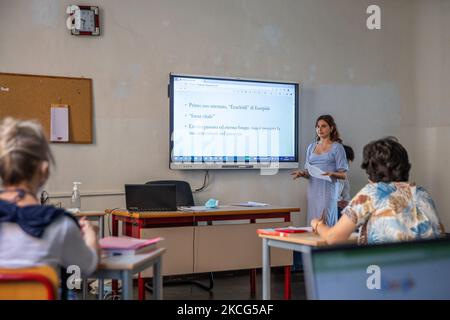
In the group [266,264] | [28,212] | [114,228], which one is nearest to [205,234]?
[114,228]

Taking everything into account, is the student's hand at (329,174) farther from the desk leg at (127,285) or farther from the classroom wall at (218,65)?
the desk leg at (127,285)

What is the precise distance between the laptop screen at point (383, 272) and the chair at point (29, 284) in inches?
31.1

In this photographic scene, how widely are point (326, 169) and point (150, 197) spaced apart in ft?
6.60

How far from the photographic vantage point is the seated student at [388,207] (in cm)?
270

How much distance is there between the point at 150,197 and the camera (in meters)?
4.54

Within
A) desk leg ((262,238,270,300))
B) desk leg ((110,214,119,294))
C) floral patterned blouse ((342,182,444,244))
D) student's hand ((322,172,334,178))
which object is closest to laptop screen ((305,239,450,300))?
floral patterned blouse ((342,182,444,244))

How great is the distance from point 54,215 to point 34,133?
290mm

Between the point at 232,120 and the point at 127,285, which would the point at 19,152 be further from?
the point at 232,120

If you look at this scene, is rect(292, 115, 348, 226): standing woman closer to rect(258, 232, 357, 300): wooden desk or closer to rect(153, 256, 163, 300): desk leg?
rect(258, 232, 357, 300): wooden desk

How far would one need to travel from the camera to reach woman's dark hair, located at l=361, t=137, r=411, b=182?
2.82 metres

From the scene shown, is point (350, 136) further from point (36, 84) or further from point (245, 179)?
point (36, 84)
